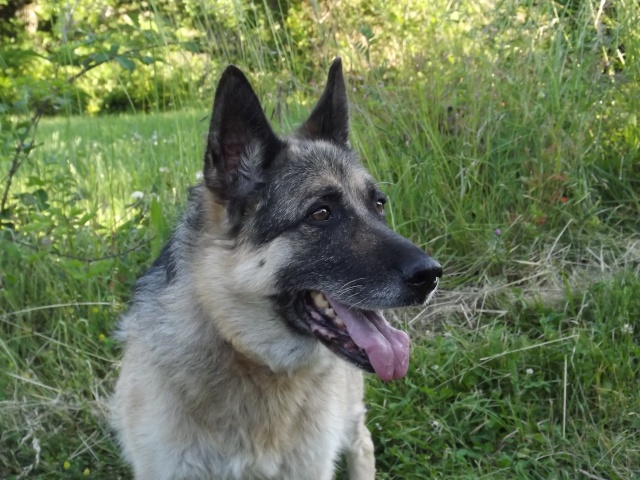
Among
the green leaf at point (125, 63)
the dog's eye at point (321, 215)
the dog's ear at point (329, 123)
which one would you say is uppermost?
the green leaf at point (125, 63)

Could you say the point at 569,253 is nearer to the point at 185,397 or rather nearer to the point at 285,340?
the point at 285,340

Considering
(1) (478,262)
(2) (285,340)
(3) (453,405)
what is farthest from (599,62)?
(2) (285,340)

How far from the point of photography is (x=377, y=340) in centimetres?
254

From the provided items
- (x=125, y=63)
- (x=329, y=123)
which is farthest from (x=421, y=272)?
(x=125, y=63)

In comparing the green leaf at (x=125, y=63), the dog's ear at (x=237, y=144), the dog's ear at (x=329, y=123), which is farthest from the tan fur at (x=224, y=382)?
the green leaf at (x=125, y=63)

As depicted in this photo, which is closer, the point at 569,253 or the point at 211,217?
the point at 211,217

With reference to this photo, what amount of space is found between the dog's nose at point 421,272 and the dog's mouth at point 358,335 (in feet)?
0.91

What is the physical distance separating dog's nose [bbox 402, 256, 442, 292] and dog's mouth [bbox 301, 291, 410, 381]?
28 cm

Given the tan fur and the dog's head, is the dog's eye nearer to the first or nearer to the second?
the dog's head

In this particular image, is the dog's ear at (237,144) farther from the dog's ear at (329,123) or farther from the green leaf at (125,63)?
the green leaf at (125,63)

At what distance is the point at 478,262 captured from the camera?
420cm

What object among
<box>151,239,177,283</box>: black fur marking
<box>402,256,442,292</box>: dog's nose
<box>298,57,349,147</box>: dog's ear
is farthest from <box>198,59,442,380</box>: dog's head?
<box>298,57,349,147</box>: dog's ear

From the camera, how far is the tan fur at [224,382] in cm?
263

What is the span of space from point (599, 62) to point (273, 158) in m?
3.08
